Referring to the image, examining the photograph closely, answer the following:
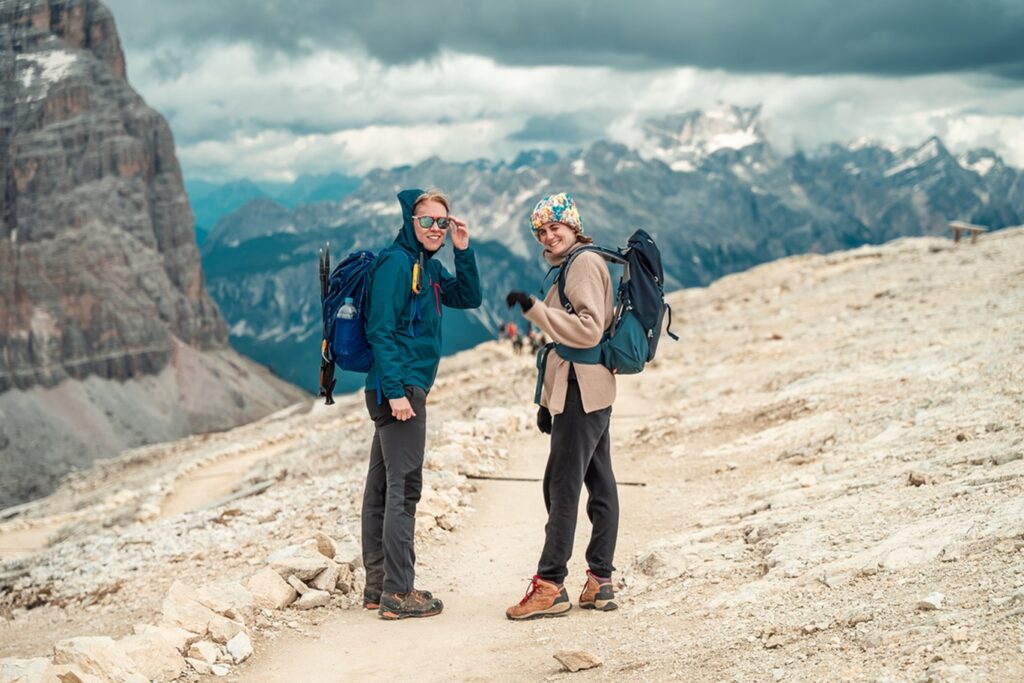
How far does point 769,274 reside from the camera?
5597 centimetres

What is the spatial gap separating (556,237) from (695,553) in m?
3.37

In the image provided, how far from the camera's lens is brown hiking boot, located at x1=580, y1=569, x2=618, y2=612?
779 cm

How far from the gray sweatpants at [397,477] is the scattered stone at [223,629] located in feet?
4.20

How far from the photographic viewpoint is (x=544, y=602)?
773 cm

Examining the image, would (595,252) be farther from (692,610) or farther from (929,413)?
(929,413)

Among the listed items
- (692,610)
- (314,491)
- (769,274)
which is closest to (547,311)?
(692,610)

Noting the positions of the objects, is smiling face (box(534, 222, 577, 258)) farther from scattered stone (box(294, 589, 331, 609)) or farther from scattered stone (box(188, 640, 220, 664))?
scattered stone (box(188, 640, 220, 664))

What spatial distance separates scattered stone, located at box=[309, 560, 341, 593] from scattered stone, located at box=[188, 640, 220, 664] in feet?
5.20

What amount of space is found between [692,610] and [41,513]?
5815 cm

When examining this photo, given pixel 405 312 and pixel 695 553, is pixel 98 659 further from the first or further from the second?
pixel 695 553

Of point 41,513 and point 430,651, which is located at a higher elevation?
point 430,651

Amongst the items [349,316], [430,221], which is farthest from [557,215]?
[349,316]

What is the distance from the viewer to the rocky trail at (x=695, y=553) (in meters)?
5.88

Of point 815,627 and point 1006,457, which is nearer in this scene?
point 815,627
